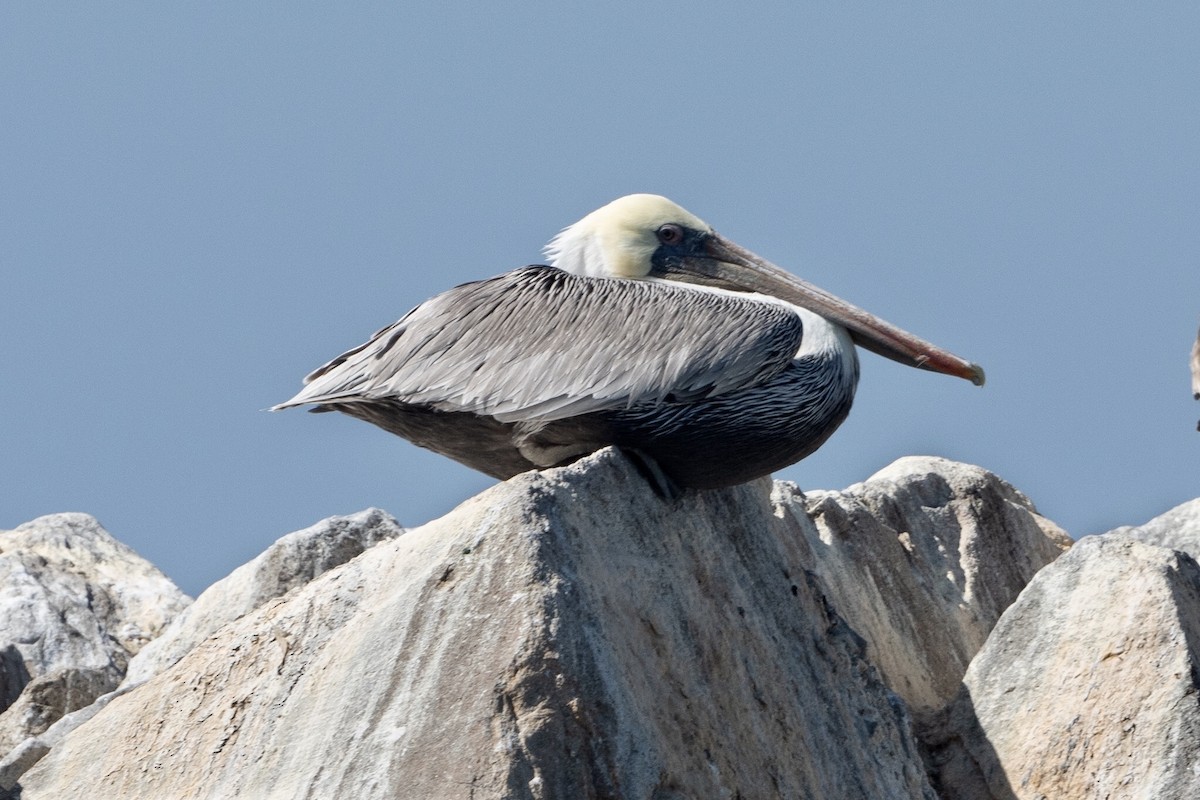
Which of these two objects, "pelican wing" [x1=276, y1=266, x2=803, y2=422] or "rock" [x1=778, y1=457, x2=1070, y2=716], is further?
"rock" [x1=778, y1=457, x2=1070, y2=716]

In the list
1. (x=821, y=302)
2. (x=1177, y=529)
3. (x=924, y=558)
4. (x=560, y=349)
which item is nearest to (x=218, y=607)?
(x=560, y=349)

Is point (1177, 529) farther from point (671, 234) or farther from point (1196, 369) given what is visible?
point (671, 234)

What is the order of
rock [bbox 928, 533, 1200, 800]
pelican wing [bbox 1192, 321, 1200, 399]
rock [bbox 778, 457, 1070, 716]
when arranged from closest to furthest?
1. rock [bbox 928, 533, 1200, 800]
2. pelican wing [bbox 1192, 321, 1200, 399]
3. rock [bbox 778, 457, 1070, 716]

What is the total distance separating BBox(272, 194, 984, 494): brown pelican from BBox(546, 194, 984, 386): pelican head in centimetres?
41

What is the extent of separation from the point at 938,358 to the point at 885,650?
2.05 metres

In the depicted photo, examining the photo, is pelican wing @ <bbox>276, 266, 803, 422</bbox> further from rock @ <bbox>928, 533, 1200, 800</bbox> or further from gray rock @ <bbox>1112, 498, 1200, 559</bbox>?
gray rock @ <bbox>1112, 498, 1200, 559</bbox>

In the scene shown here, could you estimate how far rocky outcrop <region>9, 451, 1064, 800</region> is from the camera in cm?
571

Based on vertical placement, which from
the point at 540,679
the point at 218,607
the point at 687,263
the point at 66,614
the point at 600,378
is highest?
the point at 66,614

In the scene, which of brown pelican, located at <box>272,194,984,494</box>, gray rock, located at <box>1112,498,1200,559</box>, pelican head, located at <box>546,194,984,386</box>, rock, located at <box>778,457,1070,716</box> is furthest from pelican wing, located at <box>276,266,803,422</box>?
gray rock, located at <box>1112,498,1200,559</box>

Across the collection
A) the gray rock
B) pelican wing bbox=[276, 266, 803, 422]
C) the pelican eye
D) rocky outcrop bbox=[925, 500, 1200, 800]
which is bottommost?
rocky outcrop bbox=[925, 500, 1200, 800]

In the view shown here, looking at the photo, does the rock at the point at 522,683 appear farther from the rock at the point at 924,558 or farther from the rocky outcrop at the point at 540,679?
the rock at the point at 924,558

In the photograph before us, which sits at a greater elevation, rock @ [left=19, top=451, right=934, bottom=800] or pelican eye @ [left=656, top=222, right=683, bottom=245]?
pelican eye @ [left=656, top=222, right=683, bottom=245]

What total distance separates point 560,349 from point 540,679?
1795mm

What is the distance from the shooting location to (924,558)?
1031 cm
